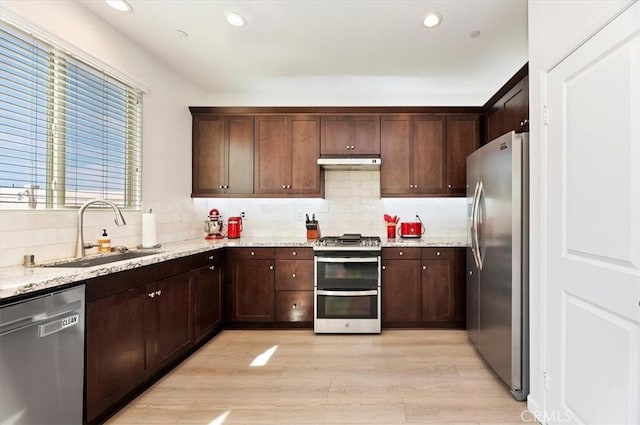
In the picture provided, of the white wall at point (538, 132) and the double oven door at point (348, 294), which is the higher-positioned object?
the white wall at point (538, 132)

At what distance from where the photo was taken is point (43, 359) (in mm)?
1469

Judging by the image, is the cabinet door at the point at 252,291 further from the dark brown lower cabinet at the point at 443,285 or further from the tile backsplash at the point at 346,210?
the dark brown lower cabinet at the point at 443,285

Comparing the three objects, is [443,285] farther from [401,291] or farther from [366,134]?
[366,134]

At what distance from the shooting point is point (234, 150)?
3.79 m

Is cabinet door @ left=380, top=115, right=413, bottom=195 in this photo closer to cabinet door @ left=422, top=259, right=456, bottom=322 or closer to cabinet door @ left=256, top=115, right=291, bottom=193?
cabinet door @ left=422, top=259, right=456, bottom=322

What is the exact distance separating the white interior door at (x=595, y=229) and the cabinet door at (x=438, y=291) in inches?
60.5

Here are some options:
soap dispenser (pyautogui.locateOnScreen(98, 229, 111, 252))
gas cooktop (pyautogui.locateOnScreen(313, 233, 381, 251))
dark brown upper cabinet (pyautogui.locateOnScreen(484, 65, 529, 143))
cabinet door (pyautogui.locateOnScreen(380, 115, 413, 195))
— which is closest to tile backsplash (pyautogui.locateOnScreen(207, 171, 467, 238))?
cabinet door (pyautogui.locateOnScreen(380, 115, 413, 195))

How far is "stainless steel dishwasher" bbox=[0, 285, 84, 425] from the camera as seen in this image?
4.39 feet

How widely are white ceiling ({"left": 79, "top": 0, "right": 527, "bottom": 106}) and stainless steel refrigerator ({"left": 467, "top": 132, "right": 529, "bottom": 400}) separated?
106cm

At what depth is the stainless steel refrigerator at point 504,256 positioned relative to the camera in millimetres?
2053

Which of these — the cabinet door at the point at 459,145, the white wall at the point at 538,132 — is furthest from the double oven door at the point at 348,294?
the white wall at the point at 538,132

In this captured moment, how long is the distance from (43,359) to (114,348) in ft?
1.47

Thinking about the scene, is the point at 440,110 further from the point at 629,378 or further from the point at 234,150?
the point at 629,378

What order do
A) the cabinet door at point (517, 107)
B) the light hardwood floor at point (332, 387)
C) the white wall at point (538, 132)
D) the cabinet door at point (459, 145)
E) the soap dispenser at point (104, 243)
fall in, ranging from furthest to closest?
the cabinet door at point (459, 145)
the cabinet door at point (517, 107)
the soap dispenser at point (104, 243)
the light hardwood floor at point (332, 387)
the white wall at point (538, 132)
